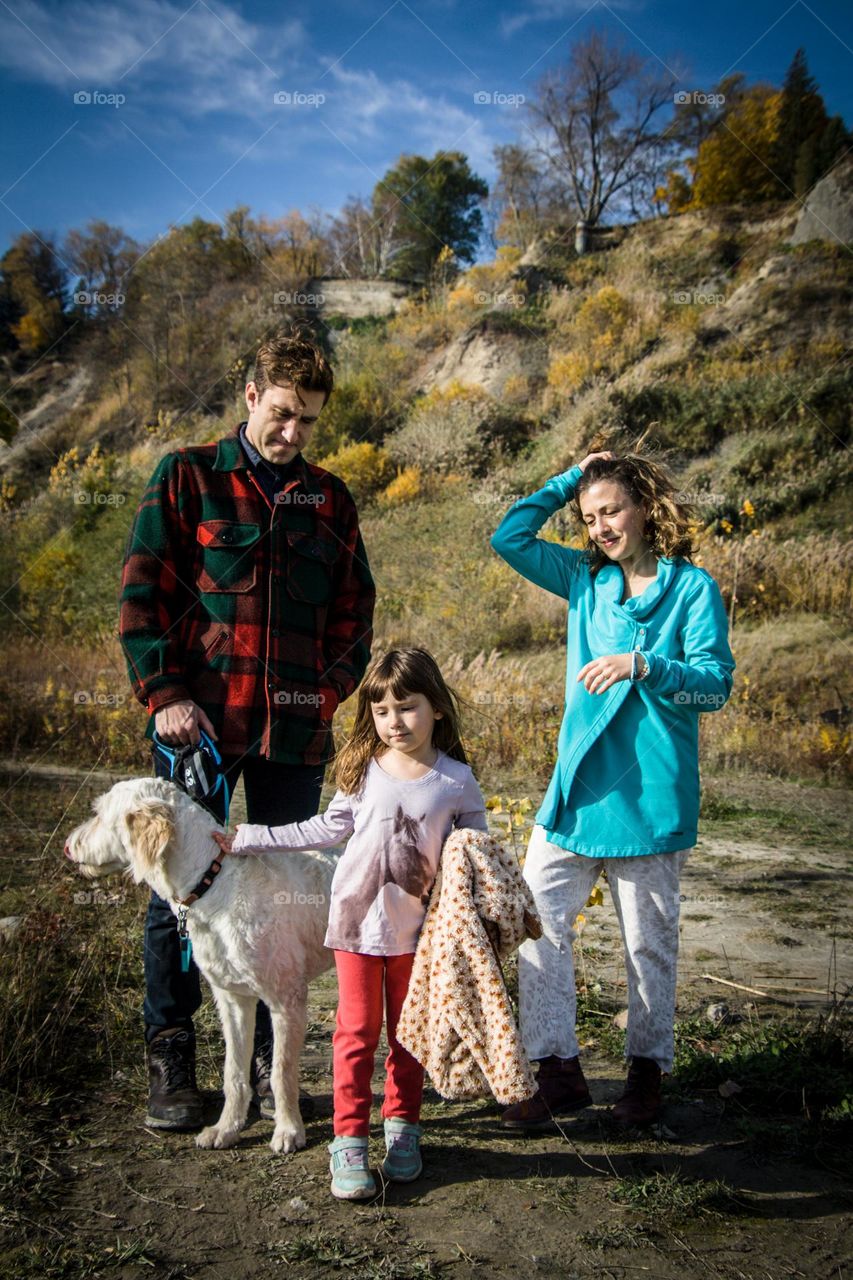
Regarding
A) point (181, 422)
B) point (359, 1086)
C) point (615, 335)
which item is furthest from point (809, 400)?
point (359, 1086)

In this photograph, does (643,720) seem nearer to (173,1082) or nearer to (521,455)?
(173,1082)

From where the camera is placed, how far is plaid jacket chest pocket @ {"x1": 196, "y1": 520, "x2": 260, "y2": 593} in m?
3.23

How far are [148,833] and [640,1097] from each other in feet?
5.83

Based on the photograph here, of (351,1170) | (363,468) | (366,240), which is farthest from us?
(366,240)

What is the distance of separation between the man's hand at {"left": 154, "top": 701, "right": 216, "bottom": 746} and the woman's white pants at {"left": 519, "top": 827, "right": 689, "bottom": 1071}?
1226 mm

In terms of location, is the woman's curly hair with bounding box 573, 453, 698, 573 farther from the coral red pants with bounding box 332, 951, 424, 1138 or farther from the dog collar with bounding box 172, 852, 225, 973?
the dog collar with bounding box 172, 852, 225, 973

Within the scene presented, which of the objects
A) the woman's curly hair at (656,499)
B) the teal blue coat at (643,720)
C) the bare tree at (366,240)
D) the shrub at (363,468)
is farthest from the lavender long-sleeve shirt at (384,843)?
the bare tree at (366,240)

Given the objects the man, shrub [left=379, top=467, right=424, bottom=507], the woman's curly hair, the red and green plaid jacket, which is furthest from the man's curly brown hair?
shrub [left=379, top=467, right=424, bottom=507]

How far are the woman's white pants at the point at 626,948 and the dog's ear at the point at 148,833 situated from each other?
4.05 ft

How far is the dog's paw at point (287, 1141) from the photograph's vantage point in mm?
2918

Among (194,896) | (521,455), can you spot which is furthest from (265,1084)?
(521,455)

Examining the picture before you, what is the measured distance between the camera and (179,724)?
10.1ft

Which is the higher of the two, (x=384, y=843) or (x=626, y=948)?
(x=384, y=843)

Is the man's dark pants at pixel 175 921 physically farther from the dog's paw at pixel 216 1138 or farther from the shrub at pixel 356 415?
the shrub at pixel 356 415
